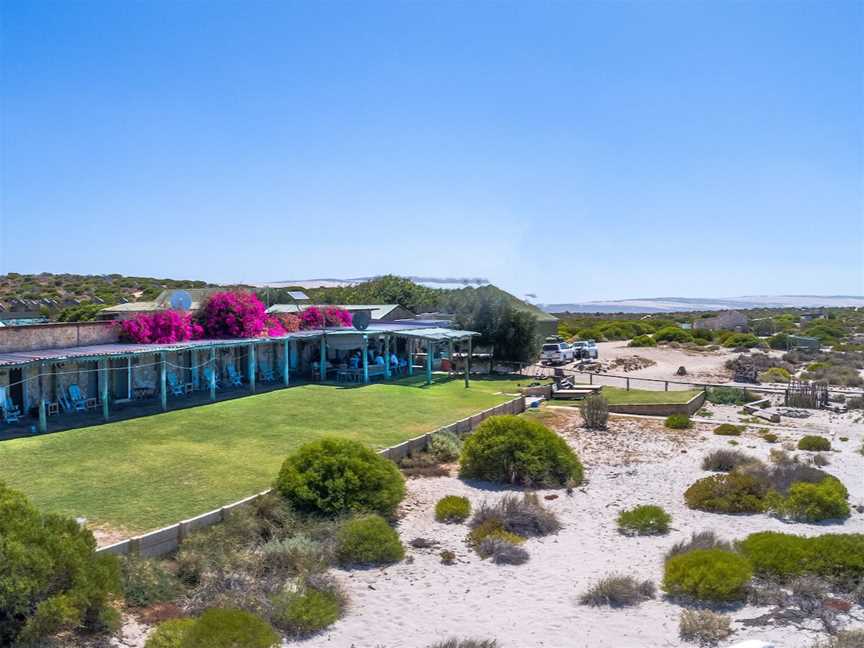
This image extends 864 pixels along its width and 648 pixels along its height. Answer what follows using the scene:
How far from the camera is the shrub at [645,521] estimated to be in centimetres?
1412

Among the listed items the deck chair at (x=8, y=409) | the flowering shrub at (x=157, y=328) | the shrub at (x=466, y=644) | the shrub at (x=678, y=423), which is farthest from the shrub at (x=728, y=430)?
the deck chair at (x=8, y=409)

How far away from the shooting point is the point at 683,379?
39.9 m

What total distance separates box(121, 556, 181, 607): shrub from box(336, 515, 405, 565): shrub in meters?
2.88

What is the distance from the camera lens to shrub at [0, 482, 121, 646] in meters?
7.99

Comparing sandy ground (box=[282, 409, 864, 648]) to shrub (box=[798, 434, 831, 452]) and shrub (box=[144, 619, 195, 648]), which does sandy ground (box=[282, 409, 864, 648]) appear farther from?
shrub (box=[798, 434, 831, 452])

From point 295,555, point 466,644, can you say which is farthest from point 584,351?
point 466,644

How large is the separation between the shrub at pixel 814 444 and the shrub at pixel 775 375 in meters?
18.3

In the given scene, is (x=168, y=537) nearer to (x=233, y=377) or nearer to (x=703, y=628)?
(x=703, y=628)

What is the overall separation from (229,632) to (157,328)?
1634 centimetres

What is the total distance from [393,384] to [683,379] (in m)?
19.2

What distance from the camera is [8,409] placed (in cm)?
1852

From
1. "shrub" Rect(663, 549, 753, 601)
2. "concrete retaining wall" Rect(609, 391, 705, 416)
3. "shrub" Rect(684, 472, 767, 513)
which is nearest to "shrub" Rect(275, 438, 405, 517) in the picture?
"shrub" Rect(663, 549, 753, 601)

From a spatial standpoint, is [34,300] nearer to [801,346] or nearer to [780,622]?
[780,622]

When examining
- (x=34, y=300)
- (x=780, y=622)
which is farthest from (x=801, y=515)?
(x=34, y=300)
